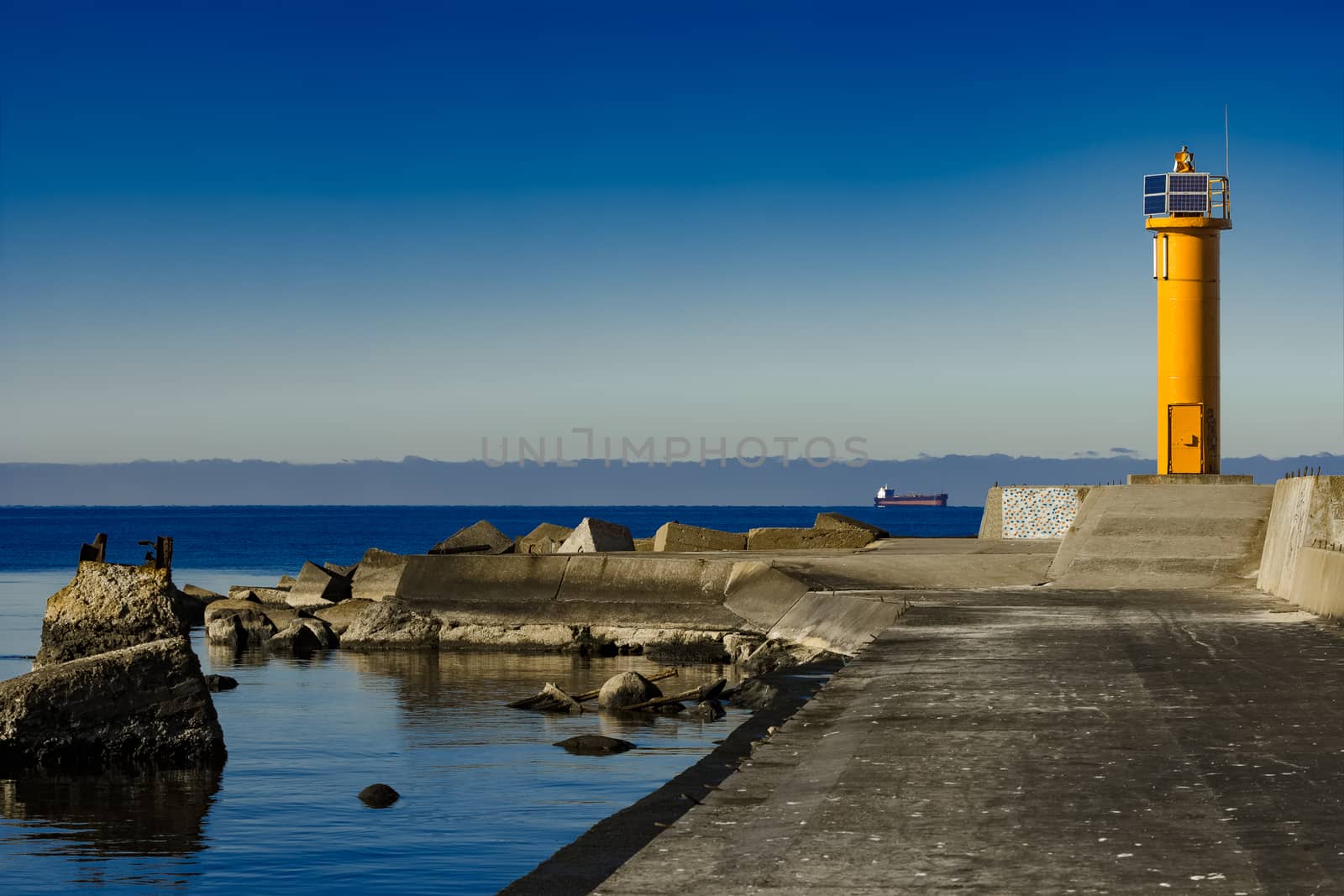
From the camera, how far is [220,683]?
18.8 m

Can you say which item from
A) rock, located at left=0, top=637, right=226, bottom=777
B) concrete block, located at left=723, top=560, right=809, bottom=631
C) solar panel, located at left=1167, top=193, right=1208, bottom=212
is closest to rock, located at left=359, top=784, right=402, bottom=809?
rock, located at left=0, top=637, right=226, bottom=777

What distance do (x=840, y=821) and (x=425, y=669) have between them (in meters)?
15.3

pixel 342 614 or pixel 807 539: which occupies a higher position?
pixel 807 539

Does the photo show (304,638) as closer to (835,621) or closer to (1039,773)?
(835,621)

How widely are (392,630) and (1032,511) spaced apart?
13130 millimetres

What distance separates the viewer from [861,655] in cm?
1180

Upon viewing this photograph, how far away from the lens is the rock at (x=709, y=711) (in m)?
14.6

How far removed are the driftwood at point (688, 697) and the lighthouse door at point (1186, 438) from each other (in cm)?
1608

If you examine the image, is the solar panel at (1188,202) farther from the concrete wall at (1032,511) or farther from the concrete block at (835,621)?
the concrete block at (835,621)

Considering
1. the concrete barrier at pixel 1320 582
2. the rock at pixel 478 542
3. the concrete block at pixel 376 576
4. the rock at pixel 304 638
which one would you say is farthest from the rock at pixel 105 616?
the concrete block at pixel 376 576

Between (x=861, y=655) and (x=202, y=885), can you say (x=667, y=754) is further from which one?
(x=202, y=885)

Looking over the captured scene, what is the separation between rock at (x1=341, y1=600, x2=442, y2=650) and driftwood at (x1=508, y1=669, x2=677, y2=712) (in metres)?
7.63

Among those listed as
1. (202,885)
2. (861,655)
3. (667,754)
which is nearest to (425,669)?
(667,754)

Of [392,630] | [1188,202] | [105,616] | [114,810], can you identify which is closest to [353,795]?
[114,810]
